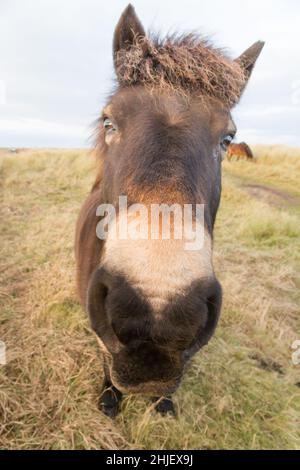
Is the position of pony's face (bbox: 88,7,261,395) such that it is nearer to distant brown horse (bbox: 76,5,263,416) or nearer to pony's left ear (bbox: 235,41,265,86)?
distant brown horse (bbox: 76,5,263,416)

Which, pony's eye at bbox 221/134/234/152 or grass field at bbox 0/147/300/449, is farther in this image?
grass field at bbox 0/147/300/449

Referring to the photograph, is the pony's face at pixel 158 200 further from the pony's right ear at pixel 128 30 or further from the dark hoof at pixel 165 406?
the dark hoof at pixel 165 406

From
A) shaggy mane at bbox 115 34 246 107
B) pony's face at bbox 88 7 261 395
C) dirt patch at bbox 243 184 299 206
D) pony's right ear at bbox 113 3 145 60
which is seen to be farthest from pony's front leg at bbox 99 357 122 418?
dirt patch at bbox 243 184 299 206

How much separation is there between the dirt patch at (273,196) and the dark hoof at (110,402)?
10428 millimetres

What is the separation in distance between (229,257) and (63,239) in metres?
3.40

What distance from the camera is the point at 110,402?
2.95 meters

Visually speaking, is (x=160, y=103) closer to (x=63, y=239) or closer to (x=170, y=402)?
(x=170, y=402)

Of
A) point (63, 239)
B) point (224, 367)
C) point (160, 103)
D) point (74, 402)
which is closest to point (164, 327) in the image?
point (160, 103)

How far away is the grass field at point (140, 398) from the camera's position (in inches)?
108

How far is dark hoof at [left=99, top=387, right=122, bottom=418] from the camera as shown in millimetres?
2930

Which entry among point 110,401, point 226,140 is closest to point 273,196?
point 226,140

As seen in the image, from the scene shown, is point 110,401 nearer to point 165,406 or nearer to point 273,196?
point 165,406

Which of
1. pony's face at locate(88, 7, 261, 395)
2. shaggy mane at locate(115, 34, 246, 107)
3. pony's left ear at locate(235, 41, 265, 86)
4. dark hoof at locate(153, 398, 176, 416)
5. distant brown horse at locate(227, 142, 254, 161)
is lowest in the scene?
dark hoof at locate(153, 398, 176, 416)

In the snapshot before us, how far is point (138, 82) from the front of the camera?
2266 millimetres
